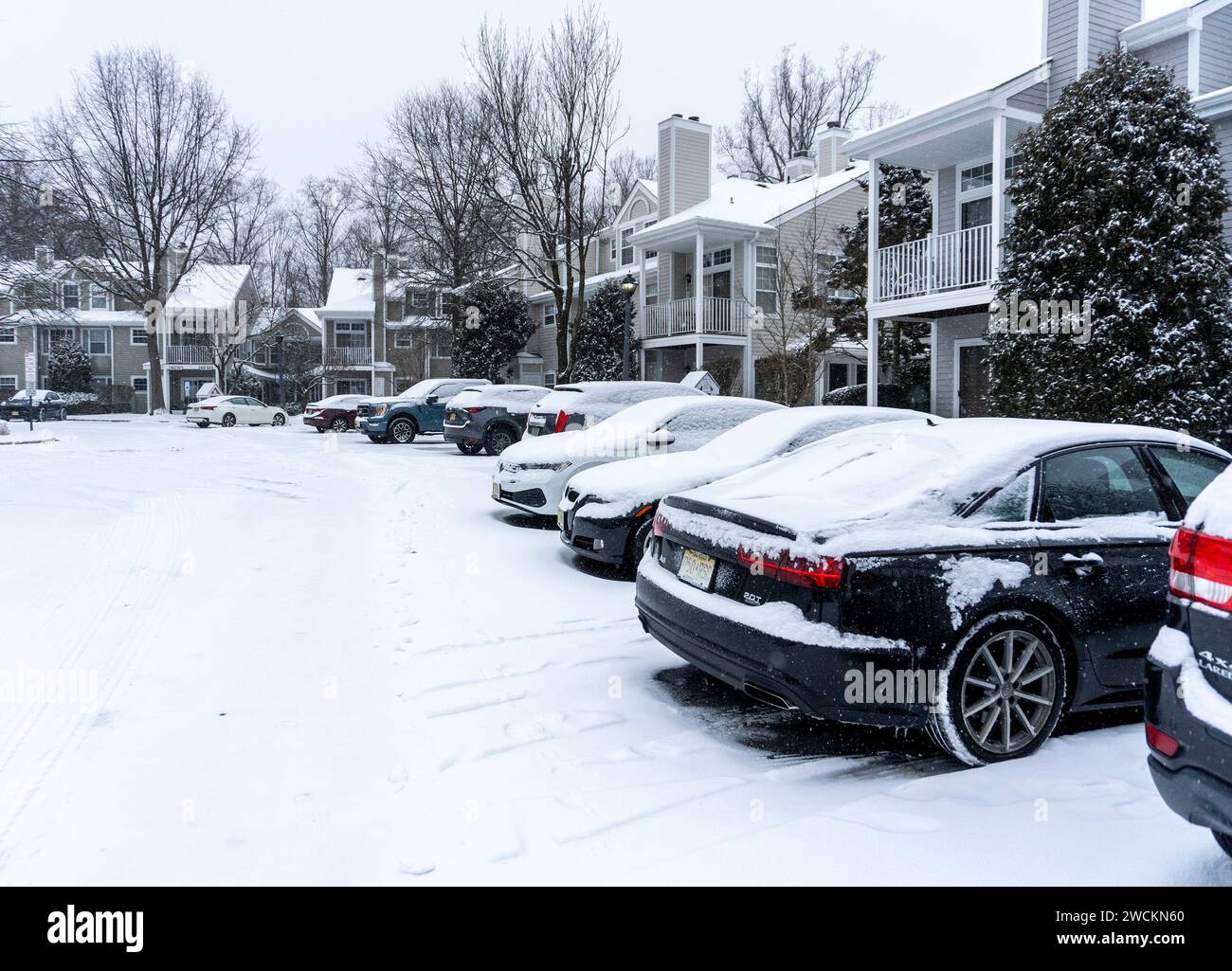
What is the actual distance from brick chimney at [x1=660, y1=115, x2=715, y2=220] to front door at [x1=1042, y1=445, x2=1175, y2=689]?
2781 cm

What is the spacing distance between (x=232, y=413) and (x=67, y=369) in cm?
2202

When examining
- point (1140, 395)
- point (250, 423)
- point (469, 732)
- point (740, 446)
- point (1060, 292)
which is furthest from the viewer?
point (250, 423)

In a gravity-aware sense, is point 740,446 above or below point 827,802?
above

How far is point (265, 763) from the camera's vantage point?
4.02 meters

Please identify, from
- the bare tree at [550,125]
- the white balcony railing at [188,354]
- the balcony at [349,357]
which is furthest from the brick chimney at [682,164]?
the white balcony railing at [188,354]

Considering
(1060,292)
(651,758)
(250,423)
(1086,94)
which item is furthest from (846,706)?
(250,423)

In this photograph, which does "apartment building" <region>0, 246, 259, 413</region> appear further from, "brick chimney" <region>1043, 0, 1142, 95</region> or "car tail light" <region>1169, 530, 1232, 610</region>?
"car tail light" <region>1169, 530, 1232, 610</region>

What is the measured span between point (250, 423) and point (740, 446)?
32290mm

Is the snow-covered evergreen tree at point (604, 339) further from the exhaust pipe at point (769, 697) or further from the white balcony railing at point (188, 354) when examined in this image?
the white balcony railing at point (188, 354)

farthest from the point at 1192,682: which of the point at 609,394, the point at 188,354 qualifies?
the point at 188,354

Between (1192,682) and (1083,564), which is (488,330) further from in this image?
(1192,682)

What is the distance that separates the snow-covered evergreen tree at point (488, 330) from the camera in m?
39.3

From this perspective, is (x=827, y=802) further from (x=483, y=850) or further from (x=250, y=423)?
(x=250, y=423)
